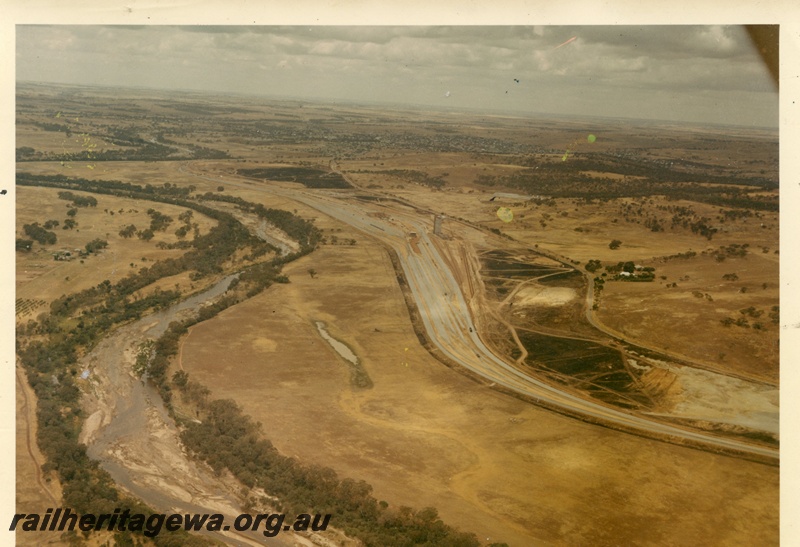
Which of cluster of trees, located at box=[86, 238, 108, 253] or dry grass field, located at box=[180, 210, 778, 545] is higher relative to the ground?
cluster of trees, located at box=[86, 238, 108, 253]

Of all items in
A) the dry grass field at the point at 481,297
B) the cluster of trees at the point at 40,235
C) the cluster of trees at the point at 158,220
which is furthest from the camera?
the cluster of trees at the point at 158,220

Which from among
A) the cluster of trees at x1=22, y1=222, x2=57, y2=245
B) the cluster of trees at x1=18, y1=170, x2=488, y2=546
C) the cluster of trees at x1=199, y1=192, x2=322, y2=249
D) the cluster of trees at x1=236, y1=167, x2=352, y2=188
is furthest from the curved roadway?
the cluster of trees at x1=22, y1=222, x2=57, y2=245

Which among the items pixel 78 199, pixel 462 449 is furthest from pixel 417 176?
pixel 462 449

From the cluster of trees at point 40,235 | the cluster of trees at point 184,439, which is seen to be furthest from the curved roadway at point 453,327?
the cluster of trees at point 40,235

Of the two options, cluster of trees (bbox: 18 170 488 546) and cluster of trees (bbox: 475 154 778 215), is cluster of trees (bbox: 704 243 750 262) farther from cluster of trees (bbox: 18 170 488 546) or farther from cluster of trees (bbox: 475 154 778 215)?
cluster of trees (bbox: 18 170 488 546)

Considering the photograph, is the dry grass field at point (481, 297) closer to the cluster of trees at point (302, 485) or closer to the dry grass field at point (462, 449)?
the dry grass field at point (462, 449)

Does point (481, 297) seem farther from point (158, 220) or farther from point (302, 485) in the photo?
point (158, 220)

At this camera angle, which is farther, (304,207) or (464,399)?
(304,207)

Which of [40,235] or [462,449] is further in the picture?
[40,235]

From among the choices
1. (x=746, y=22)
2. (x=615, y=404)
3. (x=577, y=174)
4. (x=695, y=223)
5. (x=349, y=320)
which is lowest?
(x=615, y=404)
